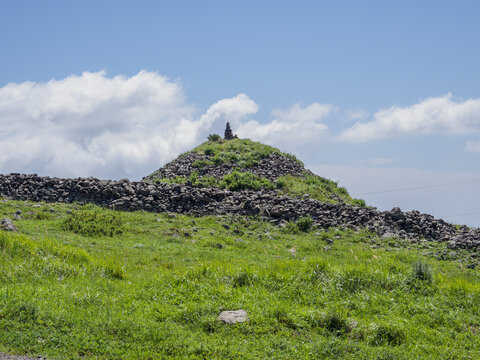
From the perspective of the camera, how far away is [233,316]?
31.3 ft

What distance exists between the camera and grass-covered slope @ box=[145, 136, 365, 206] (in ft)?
108

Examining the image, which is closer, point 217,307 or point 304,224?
point 217,307

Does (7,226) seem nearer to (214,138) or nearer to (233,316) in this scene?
(233,316)

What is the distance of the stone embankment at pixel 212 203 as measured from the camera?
23.7 m

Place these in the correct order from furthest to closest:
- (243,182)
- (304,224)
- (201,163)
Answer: (201,163), (243,182), (304,224)

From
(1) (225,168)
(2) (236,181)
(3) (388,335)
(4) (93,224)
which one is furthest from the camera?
(1) (225,168)

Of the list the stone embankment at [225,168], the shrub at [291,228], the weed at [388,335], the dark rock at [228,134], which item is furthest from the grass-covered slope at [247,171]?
the weed at [388,335]

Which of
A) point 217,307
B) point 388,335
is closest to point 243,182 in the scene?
point 217,307

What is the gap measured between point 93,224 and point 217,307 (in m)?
12.1

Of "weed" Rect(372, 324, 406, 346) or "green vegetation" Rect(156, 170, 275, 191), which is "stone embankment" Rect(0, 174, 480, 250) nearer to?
"green vegetation" Rect(156, 170, 275, 191)

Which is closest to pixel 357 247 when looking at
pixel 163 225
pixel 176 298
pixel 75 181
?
pixel 163 225

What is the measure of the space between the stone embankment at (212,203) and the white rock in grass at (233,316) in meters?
14.7

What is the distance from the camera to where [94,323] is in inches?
346

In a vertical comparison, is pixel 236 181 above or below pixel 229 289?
above
